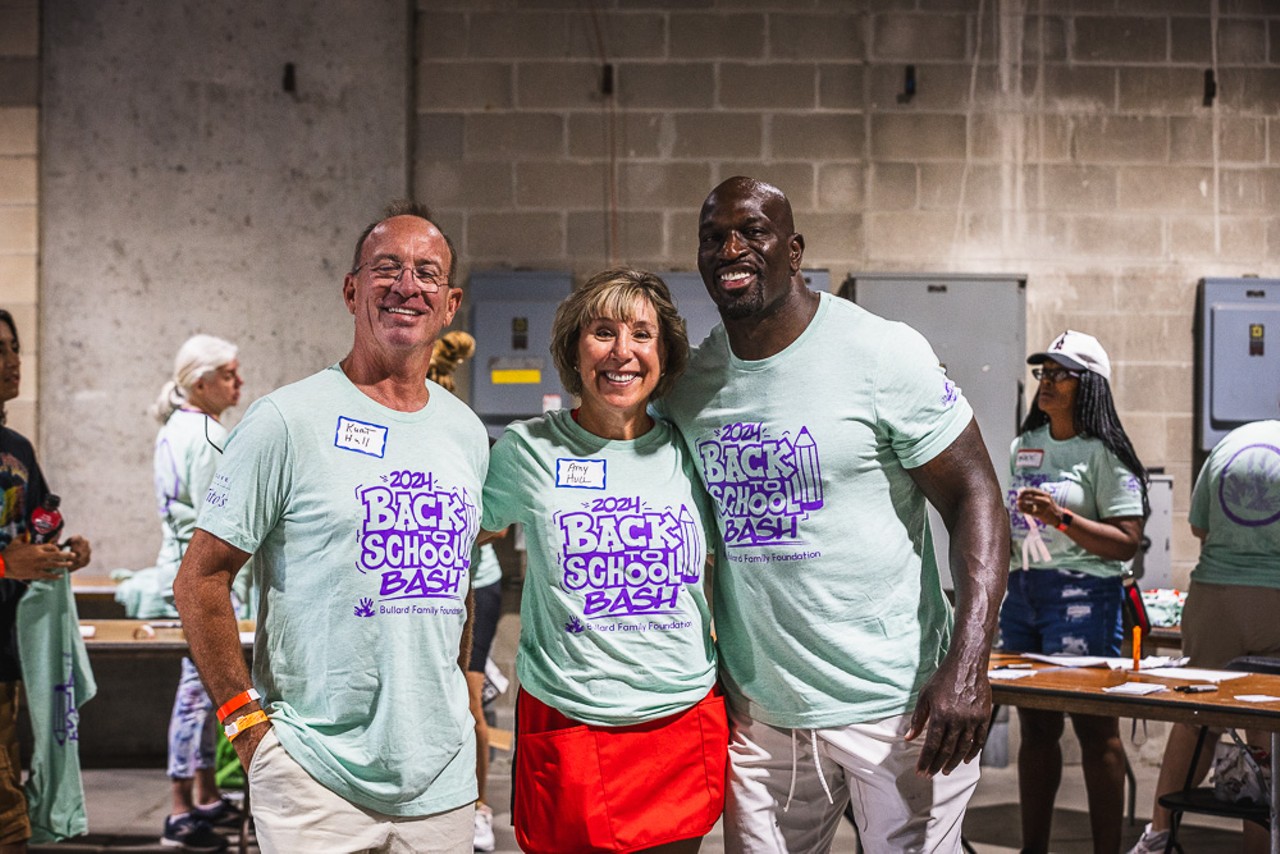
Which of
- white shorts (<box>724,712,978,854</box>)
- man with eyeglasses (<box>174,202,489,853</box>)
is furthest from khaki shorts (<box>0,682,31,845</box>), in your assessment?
white shorts (<box>724,712,978,854</box>)

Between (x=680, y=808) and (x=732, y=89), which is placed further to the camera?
(x=732, y=89)

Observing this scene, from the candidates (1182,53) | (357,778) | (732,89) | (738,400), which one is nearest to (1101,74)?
(1182,53)

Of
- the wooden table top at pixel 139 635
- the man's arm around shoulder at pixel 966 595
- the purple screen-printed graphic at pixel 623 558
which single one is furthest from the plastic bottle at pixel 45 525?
the man's arm around shoulder at pixel 966 595

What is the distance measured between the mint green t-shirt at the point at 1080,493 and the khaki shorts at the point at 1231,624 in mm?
287

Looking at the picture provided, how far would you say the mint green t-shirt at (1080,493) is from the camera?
376 cm

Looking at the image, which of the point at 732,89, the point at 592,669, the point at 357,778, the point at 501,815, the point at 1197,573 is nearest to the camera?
the point at 357,778

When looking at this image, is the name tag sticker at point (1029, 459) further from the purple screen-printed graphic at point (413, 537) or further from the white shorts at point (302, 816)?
the white shorts at point (302, 816)

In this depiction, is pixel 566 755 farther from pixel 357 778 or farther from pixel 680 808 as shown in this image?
pixel 357 778

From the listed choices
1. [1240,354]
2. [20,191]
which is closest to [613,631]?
[1240,354]

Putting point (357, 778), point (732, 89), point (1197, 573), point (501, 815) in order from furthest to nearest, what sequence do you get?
point (732, 89), point (501, 815), point (1197, 573), point (357, 778)

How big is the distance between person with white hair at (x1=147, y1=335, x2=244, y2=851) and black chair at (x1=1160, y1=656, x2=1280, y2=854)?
296 cm

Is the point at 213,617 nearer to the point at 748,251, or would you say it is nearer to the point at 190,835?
the point at 748,251

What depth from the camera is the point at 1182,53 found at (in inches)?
219

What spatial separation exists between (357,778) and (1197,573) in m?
3.09
